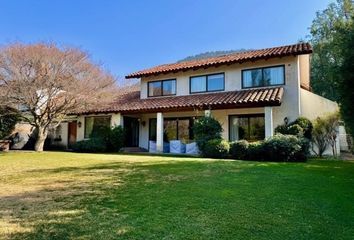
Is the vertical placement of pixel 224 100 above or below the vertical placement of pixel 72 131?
above

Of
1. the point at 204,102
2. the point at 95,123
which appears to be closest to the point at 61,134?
the point at 95,123

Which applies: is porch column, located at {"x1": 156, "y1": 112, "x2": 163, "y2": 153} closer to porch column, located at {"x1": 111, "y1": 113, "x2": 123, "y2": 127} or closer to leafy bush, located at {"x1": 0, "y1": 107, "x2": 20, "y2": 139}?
porch column, located at {"x1": 111, "y1": 113, "x2": 123, "y2": 127}

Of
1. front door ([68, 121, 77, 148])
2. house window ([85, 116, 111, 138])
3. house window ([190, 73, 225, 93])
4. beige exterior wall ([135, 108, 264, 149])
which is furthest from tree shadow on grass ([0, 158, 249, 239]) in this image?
front door ([68, 121, 77, 148])

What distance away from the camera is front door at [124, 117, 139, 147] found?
81.8ft

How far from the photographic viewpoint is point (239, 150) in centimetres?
1590

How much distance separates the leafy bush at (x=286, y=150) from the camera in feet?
47.7

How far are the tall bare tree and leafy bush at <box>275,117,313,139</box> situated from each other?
12794 mm

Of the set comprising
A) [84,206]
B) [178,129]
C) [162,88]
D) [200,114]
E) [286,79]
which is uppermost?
[162,88]

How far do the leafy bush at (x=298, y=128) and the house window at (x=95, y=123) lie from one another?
13293mm

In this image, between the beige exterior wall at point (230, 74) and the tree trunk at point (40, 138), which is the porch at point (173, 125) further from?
the tree trunk at point (40, 138)

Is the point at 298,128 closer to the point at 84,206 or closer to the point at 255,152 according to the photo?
the point at 255,152

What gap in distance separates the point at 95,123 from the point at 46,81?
23.7ft

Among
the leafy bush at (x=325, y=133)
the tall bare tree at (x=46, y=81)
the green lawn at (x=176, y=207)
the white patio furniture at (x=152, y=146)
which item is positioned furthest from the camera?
the white patio furniture at (x=152, y=146)

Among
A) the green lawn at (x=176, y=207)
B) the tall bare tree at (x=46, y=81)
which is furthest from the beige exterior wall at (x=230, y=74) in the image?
the green lawn at (x=176, y=207)
